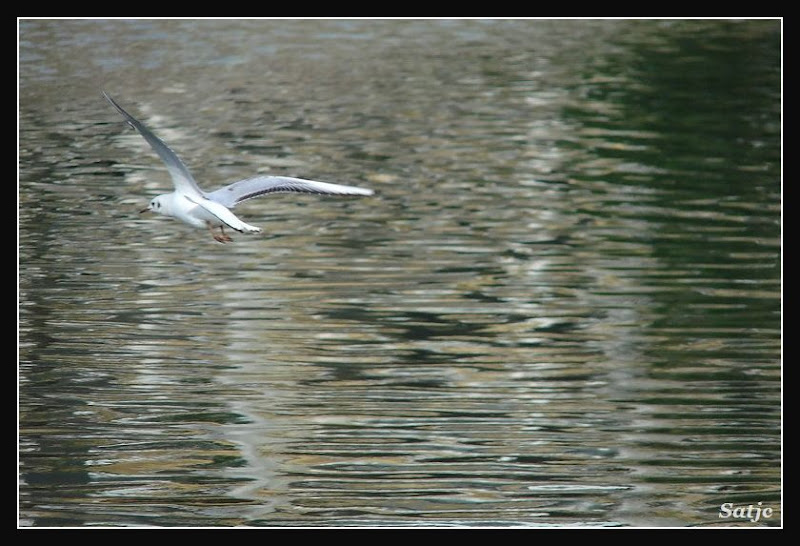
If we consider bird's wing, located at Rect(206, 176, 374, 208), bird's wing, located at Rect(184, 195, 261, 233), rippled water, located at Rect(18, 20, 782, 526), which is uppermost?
bird's wing, located at Rect(206, 176, 374, 208)

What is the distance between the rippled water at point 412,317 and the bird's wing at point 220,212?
1294 mm

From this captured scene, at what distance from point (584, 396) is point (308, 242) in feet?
12.8

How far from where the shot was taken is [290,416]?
28.4 ft

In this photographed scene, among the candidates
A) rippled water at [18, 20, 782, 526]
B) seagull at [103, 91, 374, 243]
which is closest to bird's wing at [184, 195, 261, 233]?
seagull at [103, 91, 374, 243]

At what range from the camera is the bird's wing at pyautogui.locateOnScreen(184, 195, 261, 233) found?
299 inches

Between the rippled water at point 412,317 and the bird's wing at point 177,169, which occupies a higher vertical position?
the bird's wing at point 177,169

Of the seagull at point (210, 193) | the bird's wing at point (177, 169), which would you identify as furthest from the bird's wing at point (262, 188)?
the bird's wing at point (177, 169)

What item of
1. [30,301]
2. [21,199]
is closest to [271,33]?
[21,199]

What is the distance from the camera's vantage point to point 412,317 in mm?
10328

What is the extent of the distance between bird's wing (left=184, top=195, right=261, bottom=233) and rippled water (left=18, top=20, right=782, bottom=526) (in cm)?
129

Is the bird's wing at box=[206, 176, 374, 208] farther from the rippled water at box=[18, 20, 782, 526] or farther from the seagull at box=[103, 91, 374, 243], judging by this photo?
the rippled water at box=[18, 20, 782, 526]

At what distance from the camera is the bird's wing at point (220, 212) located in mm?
7602

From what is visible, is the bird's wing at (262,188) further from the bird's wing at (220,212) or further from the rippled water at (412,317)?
the rippled water at (412,317)

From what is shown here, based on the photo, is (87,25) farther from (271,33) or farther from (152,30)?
(271,33)
